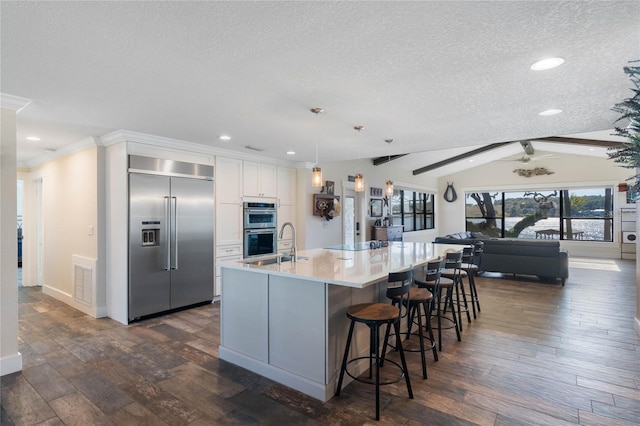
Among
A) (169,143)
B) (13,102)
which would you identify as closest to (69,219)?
(169,143)

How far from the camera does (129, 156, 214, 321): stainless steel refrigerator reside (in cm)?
410

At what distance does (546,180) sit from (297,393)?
11.1 m

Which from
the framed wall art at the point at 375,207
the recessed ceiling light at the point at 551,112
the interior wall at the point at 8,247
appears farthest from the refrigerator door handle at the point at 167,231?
the framed wall art at the point at 375,207

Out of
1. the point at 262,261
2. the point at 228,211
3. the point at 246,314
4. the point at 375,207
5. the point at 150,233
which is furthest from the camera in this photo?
the point at 375,207

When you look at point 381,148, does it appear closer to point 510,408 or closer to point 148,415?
point 510,408

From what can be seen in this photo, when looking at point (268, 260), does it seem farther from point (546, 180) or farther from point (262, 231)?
point (546, 180)

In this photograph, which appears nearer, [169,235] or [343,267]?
[343,267]

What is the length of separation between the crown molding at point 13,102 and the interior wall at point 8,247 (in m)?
0.04

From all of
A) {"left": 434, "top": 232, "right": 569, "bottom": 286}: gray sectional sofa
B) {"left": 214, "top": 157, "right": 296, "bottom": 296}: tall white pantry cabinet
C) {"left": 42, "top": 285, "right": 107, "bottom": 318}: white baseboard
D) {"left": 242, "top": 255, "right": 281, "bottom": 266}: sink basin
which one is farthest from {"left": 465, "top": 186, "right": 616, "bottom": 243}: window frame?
{"left": 42, "top": 285, "right": 107, "bottom": 318}: white baseboard

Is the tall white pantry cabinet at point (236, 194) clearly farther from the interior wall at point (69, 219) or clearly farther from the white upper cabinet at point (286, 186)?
the interior wall at point (69, 219)

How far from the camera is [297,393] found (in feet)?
8.07

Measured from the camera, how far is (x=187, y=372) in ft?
9.20

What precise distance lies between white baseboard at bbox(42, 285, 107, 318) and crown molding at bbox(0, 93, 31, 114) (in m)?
2.62

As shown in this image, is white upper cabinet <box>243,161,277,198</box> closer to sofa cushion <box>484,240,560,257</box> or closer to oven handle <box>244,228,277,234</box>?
oven handle <box>244,228,277,234</box>
